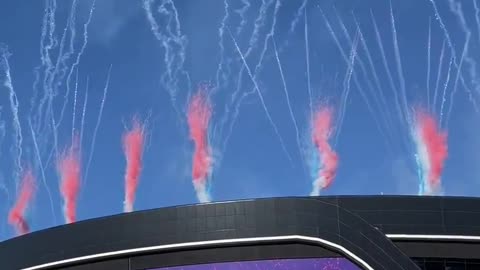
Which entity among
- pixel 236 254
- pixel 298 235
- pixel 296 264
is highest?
pixel 298 235

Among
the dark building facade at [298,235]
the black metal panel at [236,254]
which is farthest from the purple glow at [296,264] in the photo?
the black metal panel at [236,254]

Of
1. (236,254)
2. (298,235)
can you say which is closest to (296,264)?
(298,235)

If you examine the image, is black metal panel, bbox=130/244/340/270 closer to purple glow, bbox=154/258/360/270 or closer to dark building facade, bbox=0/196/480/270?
dark building facade, bbox=0/196/480/270

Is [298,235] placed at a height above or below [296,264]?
above

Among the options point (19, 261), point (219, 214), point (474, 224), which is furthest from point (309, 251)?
point (19, 261)

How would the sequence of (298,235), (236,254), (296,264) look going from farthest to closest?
(236,254) → (298,235) → (296,264)

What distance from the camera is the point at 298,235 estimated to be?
1369 inches

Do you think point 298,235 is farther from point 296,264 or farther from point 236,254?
point 236,254

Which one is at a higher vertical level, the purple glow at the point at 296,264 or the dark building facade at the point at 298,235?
the dark building facade at the point at 298,235

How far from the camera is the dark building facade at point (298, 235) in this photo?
34.0 m

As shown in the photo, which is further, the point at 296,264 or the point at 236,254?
the point at 236,254

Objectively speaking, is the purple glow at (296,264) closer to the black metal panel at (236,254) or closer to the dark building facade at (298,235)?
the dark building facade at (298,235)

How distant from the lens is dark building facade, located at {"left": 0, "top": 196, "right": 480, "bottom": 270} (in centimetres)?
3397

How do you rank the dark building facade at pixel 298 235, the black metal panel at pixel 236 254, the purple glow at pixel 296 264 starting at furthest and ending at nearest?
1. the black metal panel at pixel 236 254
2. the purple glow at pixel 296 264
3. the dark building facade at pixel 298 235
